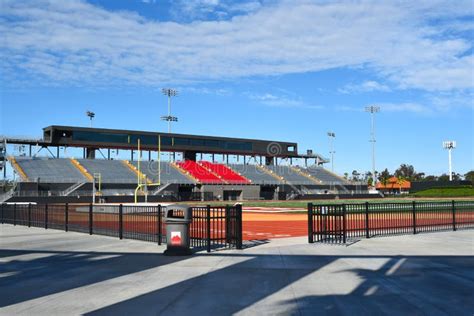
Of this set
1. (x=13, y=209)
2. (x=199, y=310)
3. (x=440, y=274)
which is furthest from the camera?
(x=13, y=209)

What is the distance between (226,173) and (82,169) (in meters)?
26.3

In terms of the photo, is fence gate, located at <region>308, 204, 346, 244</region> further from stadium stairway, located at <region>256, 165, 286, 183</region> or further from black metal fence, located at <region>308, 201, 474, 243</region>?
stadium stairway, located at <region>256, 165, 286, 183</region>

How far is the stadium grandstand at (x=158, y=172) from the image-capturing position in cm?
6288

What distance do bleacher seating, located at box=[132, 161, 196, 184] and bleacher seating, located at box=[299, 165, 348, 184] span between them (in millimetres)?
30298

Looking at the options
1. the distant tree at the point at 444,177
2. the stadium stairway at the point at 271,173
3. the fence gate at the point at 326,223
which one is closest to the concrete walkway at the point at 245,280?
the fence gate at the point at 326,223

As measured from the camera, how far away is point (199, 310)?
23.4ft

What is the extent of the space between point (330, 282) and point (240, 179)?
74819mm

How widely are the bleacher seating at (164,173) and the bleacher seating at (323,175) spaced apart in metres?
30.3

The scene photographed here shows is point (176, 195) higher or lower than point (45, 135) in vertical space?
lower

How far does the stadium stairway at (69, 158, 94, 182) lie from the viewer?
220 ft

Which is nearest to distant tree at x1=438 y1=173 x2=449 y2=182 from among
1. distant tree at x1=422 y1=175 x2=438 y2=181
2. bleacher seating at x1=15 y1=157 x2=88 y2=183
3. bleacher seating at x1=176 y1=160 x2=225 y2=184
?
distant tree at x1=422 y1=175 x2=438 y2=181

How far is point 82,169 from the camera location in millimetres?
70500

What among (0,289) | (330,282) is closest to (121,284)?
(0,289)

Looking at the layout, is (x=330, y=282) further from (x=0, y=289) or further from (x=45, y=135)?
(x=45, y=135)
